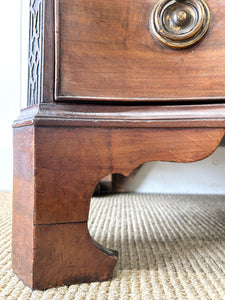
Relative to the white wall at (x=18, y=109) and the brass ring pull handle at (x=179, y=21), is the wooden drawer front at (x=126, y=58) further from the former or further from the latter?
the white wall at (x=18, y=109)

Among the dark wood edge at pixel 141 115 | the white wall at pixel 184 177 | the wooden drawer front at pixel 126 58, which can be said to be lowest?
the white wall at pixel 184 177

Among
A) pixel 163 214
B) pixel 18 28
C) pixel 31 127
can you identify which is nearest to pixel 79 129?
pixel 31 127

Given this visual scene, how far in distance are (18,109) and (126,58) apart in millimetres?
959

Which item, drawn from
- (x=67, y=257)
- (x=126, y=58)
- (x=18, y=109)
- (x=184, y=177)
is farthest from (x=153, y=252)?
(x=18, y=109)

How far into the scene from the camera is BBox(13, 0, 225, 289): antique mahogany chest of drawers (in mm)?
432

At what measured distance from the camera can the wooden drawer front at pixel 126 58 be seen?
44 centimetres

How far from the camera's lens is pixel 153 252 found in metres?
0.58

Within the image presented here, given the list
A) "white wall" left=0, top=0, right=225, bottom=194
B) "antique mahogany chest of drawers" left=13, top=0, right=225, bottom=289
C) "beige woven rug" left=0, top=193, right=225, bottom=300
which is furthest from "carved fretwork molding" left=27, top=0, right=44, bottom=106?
"white wall" left=0, top=0, right=225, bottom=194

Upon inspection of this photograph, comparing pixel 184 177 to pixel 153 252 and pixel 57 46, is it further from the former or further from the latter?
pixel 57 46

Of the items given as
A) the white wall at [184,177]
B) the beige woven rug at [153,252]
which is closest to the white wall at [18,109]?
A: the white wall at [184,177]

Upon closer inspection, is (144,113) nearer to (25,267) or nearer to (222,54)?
(222,54)

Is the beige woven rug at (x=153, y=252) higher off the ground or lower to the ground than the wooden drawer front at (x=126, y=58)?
lower

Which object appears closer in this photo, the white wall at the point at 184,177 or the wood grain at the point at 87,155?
the wood grain at the point at 87,155

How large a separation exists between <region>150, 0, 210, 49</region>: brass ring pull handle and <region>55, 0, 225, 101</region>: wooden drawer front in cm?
1
